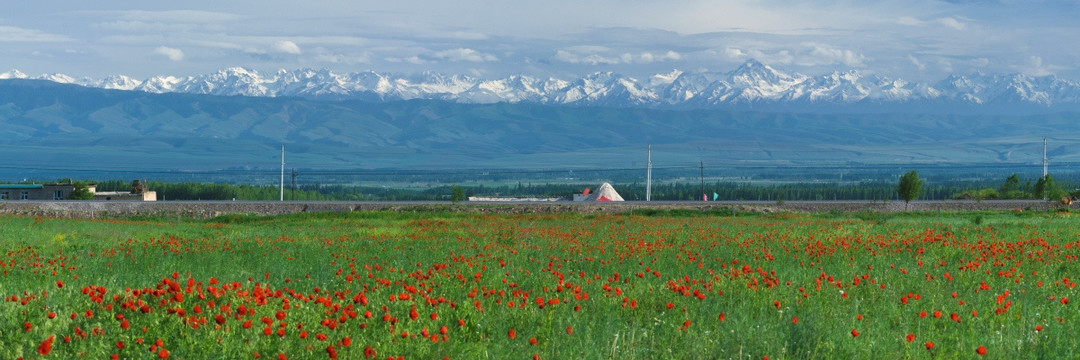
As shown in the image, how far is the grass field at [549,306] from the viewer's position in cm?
868

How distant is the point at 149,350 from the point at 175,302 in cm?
123

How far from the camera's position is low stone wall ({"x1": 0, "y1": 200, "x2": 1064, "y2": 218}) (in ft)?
213

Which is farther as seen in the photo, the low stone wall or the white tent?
the white tent

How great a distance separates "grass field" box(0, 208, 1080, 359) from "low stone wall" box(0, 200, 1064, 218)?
154 feet

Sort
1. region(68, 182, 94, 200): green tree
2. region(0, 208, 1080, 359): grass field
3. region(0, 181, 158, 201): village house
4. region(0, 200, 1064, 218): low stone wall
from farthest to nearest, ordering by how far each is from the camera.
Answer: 1. region(0, 181, 158, 201): village house
2. region(68, 182, 94, 200): green tree
3. region(0, 200, 1064, 218): low stone wall
4. region(0, 208, 1080, 359): grass field

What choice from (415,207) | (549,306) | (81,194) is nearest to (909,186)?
(415,207)

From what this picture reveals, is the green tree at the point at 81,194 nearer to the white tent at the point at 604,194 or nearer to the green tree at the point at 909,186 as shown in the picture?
the white tent at the point at 604,194

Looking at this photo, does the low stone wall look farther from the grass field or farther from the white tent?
the grass field

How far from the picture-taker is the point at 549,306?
36.5 feet

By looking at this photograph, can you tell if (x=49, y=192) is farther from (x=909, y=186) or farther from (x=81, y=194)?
(x=909, y=186)

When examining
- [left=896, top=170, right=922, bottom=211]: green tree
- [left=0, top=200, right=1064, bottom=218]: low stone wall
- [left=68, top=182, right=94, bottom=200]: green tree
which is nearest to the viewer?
[left=0, top=200, right=1064, bottom=218]: low stone wall

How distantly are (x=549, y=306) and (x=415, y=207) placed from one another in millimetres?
55672

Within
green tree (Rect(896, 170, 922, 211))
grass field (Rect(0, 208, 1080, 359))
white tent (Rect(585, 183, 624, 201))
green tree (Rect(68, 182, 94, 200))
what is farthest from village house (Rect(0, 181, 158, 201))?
grass field (Rect(0, 208, 1080, 359))

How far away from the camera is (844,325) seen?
33.1 feet
